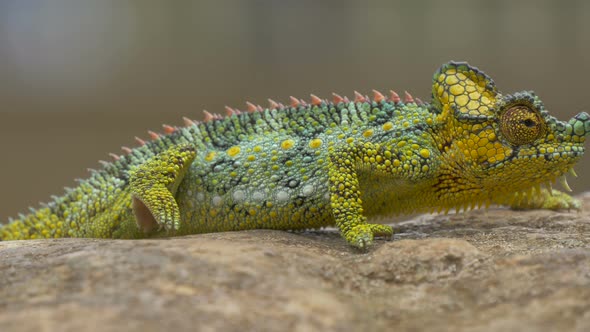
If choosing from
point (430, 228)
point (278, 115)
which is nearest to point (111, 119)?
point (278, 115)

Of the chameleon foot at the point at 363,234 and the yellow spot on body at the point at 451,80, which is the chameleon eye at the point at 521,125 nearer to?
the yellow spot on body at the point at 451,80

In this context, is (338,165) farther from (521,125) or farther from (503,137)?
(521,125)

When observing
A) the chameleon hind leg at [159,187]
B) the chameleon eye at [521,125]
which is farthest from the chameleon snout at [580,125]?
the chameleon hind leg at [159,187]

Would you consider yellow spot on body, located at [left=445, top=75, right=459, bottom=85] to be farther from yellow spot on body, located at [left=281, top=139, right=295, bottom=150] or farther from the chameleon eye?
yellow spot on body, located at [left=281, top=139, right=295, bottom=150]

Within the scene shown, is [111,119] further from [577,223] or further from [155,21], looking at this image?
[577,223]

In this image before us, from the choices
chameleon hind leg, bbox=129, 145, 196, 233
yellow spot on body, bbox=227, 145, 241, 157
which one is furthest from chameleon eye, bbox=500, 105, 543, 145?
chameleon hind leg, bbox=129, 145, 196, 233

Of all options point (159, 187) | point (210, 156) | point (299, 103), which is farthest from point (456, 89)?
point (159, 187)
